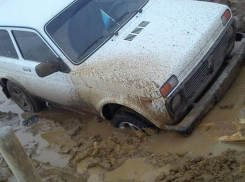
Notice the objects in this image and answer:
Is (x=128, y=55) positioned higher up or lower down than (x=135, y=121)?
higher up

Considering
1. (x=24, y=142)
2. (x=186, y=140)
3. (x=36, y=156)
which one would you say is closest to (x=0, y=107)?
(x=24, y=142)

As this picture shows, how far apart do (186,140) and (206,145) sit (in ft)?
0.90

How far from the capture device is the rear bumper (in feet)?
13.9

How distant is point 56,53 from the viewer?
489cm

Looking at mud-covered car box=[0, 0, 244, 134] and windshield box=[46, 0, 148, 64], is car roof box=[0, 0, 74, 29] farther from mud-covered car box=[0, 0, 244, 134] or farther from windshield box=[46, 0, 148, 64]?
windshield box=[46, 0, 148, 64]

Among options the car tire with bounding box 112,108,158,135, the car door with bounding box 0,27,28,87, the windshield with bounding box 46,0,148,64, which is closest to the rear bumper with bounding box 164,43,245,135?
the car tire with bounding box 112,108,158,135

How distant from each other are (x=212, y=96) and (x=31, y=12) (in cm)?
291

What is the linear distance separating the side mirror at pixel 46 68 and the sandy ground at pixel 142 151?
1.22 m

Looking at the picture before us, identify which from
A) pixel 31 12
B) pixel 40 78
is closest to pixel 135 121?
pixel 40 78

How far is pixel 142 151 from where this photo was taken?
15.4ft

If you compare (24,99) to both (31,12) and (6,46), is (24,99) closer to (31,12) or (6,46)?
(6,46)

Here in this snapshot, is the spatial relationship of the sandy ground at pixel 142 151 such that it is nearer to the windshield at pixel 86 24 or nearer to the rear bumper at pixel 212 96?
the rear bumper at pixel 212 96

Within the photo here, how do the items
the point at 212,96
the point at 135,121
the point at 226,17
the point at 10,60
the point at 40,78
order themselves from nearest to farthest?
the point at 212,96 → the point at 135,121 → the point at 226,17 → the point at 40,78 → the point at 10,60

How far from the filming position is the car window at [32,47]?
5062mm
